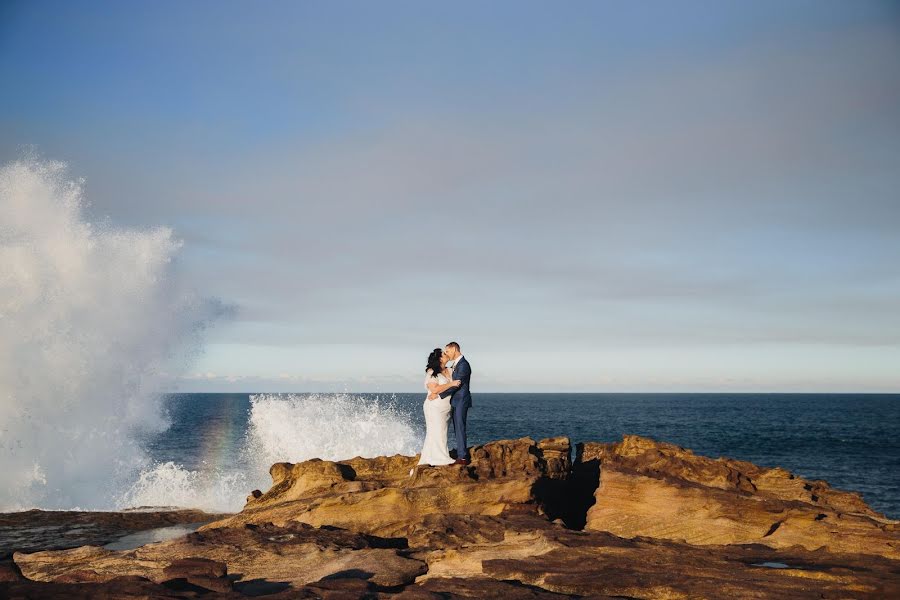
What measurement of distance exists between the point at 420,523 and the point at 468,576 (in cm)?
290

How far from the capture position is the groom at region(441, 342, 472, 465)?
14.9 meters

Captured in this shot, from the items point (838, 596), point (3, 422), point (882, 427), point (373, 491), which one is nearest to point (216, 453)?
point (3, 422)

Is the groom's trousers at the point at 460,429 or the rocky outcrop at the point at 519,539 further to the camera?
the groom's trousers at the point at 460,429

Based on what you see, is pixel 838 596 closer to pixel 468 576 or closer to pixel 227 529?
pixel 468 576

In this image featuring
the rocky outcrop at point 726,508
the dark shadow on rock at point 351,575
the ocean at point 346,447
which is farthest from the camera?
the ocean at point 346,447

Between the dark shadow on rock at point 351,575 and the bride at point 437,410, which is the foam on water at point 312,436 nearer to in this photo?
the bride at point 437,410

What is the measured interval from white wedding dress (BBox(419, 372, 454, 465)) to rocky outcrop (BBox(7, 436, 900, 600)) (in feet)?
1.88

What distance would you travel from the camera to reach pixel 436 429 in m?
15.0

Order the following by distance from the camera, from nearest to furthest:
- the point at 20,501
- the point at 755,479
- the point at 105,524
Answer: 1. the point at 755,479
2. the point at 105,524
3. the point at 20,501

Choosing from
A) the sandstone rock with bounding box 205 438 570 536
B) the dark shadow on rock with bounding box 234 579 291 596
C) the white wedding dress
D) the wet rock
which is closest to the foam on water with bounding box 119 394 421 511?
the wet rock

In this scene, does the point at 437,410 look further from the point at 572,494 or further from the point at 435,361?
the point at 572,494

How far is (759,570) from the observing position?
29.3 ft

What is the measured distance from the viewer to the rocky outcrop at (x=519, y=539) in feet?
27.5

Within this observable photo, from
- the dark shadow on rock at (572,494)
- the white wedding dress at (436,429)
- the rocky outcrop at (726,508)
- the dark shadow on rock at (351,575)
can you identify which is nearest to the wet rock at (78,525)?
the white wedding dress at (436,429)
